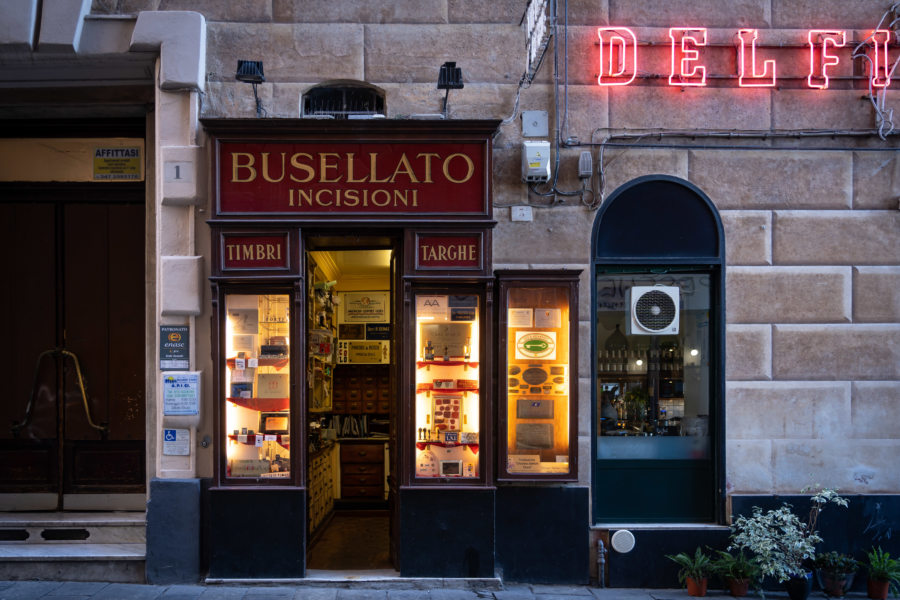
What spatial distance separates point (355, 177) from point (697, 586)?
5.22 meters

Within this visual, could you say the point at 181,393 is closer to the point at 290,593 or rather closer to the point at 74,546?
the point at 74,546

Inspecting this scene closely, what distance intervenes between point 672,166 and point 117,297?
630 cm

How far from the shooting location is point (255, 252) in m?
7.13

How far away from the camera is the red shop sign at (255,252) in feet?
23.3

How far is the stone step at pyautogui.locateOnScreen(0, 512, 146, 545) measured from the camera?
7.51 meters

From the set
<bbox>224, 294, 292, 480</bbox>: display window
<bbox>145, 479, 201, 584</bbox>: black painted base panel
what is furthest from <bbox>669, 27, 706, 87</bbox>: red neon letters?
Answer: <bbox>145, 479, 201, 584</bbox>: black painted base panel

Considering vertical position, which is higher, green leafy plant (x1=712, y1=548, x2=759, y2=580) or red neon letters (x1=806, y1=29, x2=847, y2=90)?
red neon letters (x1=806, y1=29, x2=847, y2=90)

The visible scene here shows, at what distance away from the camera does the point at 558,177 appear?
24.4 feet

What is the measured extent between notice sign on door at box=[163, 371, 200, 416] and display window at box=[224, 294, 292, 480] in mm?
303

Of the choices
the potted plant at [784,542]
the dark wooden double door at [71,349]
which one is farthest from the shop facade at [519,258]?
the dark wooden double door at [71,349]

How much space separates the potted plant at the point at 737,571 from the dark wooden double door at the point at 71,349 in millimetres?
6222

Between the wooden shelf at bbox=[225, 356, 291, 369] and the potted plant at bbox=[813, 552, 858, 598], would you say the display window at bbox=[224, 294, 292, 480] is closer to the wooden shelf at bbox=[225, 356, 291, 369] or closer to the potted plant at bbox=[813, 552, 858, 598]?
the wooden shelf at bbox=[225, 356, 291, 369]

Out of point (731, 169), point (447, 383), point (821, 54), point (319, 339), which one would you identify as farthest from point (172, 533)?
point (821, 54)

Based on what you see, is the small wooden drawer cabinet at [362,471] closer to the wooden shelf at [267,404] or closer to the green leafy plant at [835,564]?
the wooden shelf at [267,404]
